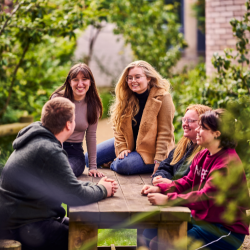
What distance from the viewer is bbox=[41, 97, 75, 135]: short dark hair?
1962 millimetres

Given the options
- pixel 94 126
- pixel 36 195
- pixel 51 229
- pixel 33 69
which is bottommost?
pixel 51 229

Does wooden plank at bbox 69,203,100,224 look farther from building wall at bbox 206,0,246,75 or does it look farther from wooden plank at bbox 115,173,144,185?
building wall at bbox 206,0,246,75

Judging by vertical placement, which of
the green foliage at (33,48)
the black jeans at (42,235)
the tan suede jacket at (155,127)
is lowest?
the black jeans at (42,235)

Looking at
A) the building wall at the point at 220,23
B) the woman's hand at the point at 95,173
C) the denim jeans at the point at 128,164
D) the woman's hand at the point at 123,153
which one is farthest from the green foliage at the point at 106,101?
the woman's hand at the point at 95,173

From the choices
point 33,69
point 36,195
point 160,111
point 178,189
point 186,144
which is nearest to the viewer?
point 36,195

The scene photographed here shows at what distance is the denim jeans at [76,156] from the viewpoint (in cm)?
282

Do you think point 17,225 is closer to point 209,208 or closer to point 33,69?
point 209,208

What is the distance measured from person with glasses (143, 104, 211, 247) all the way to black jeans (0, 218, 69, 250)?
1.85 feet

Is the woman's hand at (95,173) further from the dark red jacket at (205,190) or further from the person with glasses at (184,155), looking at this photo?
the dark red jacket at (205,190)

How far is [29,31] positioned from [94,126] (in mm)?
2374

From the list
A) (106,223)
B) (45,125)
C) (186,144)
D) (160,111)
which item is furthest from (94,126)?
(106,223)

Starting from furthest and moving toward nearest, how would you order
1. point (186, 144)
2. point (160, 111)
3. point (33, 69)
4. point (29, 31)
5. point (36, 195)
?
point (33, 69), point (29, 31), point (160, 111), point (186, 144), point (36, 195)

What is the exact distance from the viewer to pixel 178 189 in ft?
7.23

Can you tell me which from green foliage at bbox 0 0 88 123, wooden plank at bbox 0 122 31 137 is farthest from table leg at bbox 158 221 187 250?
wooden plank at bbox 0 122 31 137
